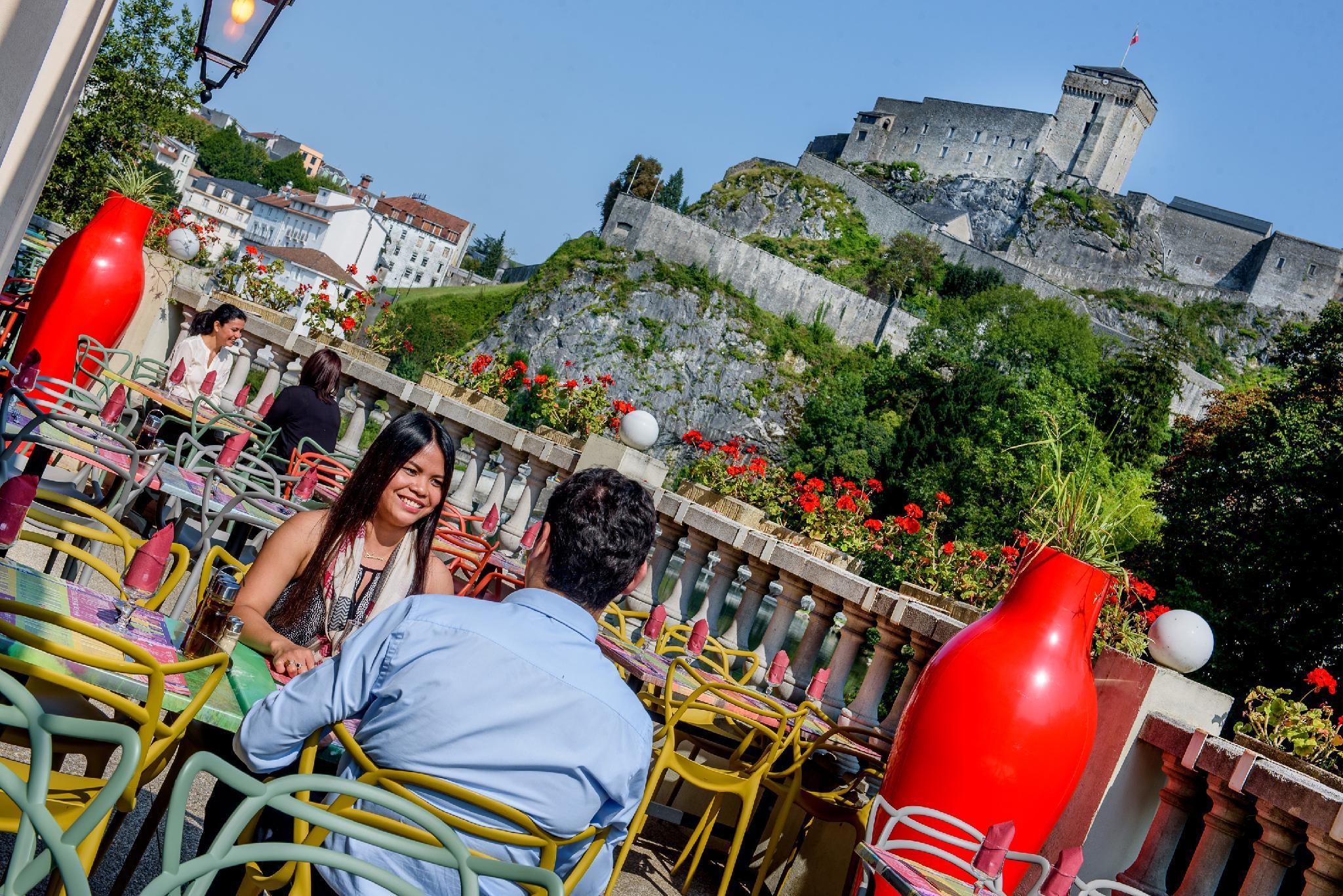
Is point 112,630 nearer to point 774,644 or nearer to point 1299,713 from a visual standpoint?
point 774,644

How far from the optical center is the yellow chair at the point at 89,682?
4.70 ft

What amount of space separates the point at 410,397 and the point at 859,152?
52.2m

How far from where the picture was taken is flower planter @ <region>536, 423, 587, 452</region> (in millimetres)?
6281

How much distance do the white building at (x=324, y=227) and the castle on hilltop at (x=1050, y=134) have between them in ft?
109

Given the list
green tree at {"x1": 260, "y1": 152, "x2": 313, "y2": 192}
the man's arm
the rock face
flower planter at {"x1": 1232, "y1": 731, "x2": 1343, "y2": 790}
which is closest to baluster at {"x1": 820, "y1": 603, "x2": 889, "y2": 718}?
flower planter at {"x1": 1232, "y1": 731, "x2": 1343, "y2": 790}

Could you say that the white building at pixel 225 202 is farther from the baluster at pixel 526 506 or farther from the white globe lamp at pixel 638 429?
the white globe lamp at pixel 638 429

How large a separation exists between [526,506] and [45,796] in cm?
436

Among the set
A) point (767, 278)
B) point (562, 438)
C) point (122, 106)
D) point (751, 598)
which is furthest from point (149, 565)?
point (767, 278)

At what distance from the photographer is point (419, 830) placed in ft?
4.93

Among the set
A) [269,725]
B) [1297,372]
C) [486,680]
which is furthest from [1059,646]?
[1297,372]

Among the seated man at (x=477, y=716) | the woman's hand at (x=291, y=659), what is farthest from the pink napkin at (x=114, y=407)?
the seated man at (x=477, y=716)

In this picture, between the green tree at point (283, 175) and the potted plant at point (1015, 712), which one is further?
the green tree at point (283, 175)

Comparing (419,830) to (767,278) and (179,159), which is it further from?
(179,159)

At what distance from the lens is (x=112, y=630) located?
6.11 feet
